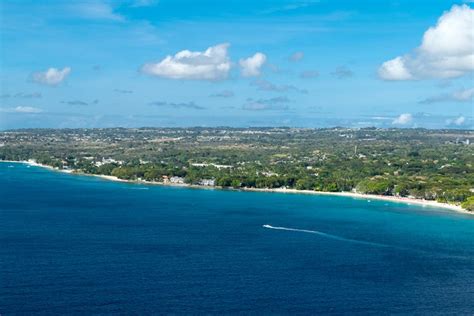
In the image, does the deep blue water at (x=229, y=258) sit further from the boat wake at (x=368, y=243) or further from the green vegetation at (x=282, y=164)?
the green vegetation at (x=282, y=164)

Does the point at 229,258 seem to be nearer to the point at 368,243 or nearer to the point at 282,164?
the point at 368,243

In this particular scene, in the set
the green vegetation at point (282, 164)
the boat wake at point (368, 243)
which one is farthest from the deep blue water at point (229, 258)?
the green vegetation at point (282, 164)

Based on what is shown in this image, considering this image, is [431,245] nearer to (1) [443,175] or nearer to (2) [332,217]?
(2) [332,217]

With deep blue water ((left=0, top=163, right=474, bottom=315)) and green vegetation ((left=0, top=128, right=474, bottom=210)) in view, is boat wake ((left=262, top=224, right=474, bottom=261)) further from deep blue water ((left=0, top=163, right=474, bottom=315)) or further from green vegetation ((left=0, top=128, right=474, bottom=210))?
green vegetation ((left=0, top=128, right=474, bottom=210))

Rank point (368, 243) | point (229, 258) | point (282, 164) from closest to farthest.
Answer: point (229, 258), point (368, 243), point (282, 164)

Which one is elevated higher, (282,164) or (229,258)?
(282,164)

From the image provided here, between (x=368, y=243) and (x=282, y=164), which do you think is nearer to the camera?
(x=368, y=243)

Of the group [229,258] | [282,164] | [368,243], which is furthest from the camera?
[282,164]

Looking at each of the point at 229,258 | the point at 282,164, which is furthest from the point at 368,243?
the point at 282,164

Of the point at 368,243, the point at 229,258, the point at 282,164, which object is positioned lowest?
the point at 229,258
